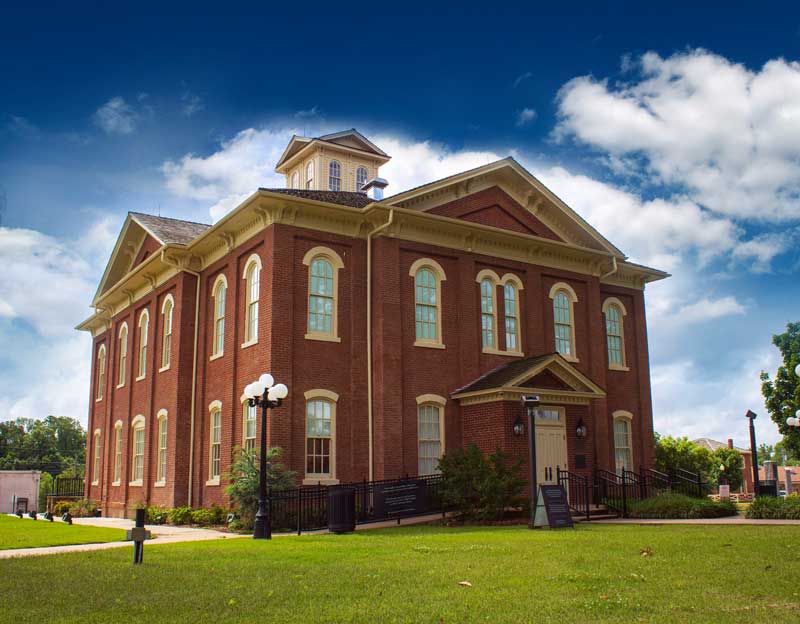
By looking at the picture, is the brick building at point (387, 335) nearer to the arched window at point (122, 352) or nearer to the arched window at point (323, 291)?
the arched window at point (323, 291)

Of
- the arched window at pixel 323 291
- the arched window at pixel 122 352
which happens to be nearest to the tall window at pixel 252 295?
the arched window at pixel 323 291

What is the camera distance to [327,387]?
22.4 meters

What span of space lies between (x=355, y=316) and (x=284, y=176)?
15798mm

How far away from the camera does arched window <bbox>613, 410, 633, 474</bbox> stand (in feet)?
92.0

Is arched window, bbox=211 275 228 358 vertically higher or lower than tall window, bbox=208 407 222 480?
higher

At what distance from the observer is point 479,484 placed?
19891 mm

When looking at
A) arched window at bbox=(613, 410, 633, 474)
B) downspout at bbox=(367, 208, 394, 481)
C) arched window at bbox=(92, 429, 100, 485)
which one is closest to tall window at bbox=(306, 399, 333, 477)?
downspout at bbox=(367, 208, 394, 481)

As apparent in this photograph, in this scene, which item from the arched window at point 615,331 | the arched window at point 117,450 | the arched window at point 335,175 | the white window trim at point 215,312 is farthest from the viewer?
the arched window at point 335,175

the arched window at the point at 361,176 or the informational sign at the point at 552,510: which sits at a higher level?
the arched window at the point at 361,176

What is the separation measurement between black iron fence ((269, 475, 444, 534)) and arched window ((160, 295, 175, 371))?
9.63m

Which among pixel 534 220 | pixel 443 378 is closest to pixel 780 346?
pixel 534 220

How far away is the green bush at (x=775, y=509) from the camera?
18422 millimetres

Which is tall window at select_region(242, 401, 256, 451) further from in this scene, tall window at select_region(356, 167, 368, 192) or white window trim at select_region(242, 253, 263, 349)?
tall window at select_region(356, 167, 368, 192)

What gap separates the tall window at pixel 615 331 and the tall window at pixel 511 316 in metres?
4.96
